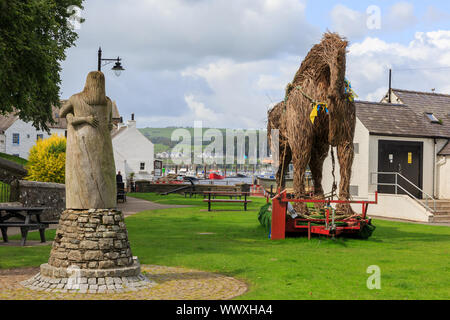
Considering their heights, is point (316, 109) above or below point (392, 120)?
below

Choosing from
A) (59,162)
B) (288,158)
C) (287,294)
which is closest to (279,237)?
(288,158)

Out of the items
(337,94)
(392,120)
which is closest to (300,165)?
(337,94)

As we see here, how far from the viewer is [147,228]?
1753 centimetres

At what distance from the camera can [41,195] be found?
64.8ft

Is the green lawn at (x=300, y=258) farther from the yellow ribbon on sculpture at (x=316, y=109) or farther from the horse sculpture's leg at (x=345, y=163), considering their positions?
the yellow ribbon on sculpture at (x=316, y=109)

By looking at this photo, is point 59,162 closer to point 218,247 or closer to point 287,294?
point 218,247

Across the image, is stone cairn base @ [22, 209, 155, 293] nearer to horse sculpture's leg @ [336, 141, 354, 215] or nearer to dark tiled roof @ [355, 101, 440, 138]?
horse sculpture's leg @ [336, 141, 354, 215]

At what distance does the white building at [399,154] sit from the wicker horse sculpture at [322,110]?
13353 mm

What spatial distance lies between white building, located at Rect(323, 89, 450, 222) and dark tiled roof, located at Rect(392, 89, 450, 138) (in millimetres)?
77

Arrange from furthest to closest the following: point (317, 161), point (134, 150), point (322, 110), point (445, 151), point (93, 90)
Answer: point (134, 150)
point (445, 151)
point (317, 161)
point (322, 110)
point (93, 90)

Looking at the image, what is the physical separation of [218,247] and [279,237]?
2.11 metres

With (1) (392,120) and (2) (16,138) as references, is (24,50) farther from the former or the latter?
(2) (16,138)

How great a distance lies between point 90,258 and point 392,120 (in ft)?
81.8

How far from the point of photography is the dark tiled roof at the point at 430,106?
1192 inches
